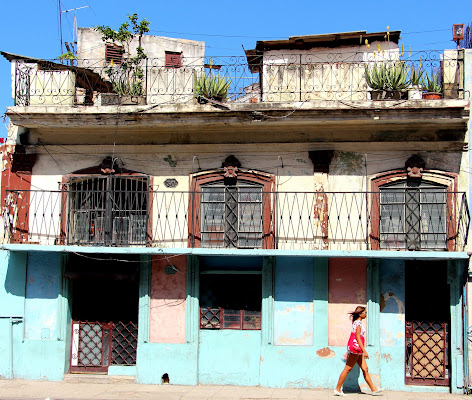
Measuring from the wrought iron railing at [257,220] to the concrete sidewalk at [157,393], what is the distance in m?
2.65

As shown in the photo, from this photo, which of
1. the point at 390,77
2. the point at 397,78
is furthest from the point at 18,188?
the point at 397,78

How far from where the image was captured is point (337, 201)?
443 inches

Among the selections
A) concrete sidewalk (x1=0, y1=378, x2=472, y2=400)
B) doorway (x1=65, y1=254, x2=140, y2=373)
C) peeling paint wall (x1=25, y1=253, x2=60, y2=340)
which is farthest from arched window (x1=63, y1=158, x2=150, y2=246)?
concrete sidewalk (x1=0, y1=378, x2=472, y2=400)

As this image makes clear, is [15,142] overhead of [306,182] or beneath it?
overhead

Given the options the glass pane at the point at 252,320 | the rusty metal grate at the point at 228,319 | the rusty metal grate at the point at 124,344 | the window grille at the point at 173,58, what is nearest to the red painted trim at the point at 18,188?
the rusty metal grate at the point at 124,344

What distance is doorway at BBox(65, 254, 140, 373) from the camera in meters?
11.5

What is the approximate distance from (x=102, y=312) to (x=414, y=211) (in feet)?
21.3

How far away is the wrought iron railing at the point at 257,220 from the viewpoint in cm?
1102

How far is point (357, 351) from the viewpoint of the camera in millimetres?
9852

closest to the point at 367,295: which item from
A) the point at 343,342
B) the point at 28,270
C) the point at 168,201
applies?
the point at 343,342

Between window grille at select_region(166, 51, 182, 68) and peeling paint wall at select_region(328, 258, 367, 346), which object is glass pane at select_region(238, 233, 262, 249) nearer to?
peeling paint wall at select_region(328, 258, 367, 346)

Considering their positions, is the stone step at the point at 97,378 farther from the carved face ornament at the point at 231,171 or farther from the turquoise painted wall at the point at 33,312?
the carved face ornament at the point at 231,171

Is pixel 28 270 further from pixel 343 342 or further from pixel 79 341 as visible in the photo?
pixel 343 342

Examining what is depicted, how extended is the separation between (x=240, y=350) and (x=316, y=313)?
160 centimetres
